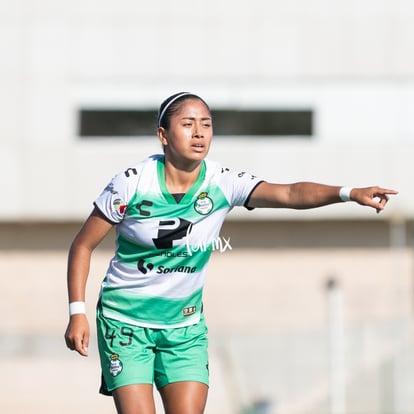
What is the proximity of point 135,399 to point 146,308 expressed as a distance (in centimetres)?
49

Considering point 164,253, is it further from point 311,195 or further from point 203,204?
point 311,195

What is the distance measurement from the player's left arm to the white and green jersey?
0.08m

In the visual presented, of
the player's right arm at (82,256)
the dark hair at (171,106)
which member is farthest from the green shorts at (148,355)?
the dark hair at (171,106)

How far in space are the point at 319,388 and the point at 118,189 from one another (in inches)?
619

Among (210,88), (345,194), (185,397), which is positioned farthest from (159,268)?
(210,88)

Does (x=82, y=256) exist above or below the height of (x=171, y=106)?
below

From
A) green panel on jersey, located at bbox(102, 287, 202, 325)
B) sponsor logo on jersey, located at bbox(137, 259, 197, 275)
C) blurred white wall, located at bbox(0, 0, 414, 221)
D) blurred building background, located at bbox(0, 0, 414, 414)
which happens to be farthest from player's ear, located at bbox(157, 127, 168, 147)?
blurred white wall, located at bbox(0, 0, 414, 221)

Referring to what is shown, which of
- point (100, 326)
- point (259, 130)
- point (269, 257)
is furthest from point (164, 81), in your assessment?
point (100, 326)

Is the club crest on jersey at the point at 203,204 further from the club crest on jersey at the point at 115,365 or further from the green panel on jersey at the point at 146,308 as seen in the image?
the club crest on jersey at the point at 115,365

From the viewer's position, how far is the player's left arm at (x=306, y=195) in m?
5.57

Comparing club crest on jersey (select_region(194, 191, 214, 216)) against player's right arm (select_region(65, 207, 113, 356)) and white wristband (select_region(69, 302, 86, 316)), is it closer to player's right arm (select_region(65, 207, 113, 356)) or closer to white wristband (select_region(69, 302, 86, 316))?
player's right arm (select_region(65, 207, 113, 356))

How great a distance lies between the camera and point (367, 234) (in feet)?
89.2

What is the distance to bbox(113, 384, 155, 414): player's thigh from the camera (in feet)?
19.0

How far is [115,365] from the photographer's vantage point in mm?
5973
